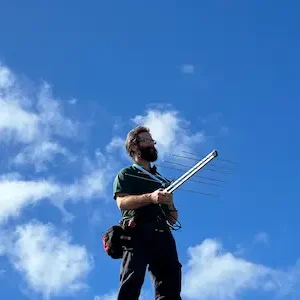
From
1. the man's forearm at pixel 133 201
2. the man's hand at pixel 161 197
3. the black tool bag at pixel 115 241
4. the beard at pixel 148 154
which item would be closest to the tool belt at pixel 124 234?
the black tool bag at pixel 115 241

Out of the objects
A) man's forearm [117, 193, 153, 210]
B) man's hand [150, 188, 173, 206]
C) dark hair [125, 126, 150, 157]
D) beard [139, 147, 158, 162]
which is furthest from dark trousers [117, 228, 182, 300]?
dark hair [125, 126, 150, 157]

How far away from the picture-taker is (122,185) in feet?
27.3

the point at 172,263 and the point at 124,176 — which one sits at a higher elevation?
the point at 124,176

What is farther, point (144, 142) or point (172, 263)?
point (144, 142)

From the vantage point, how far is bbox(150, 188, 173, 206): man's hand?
772cm

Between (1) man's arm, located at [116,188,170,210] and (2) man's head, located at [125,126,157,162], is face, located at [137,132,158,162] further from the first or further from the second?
(1) man's arm, located at [116,188,170,210]

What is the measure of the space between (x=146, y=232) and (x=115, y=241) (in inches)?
15.8

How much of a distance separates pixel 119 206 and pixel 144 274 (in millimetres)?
892

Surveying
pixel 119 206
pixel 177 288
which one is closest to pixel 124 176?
pixel 119 206

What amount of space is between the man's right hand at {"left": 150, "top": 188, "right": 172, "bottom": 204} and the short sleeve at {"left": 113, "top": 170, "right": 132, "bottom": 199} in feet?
1.88

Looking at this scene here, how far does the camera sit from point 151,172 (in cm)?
869

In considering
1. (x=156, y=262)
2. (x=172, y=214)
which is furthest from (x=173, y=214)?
(x=156, y=262)

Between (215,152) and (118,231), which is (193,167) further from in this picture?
(118,231)

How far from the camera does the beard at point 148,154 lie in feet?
28.4
